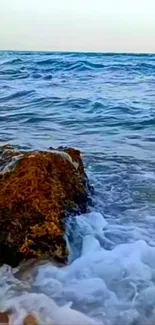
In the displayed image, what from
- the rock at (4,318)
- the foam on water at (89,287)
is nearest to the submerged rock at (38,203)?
the foam on water at (89,287)

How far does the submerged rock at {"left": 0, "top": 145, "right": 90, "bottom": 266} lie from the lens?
286 centimetres

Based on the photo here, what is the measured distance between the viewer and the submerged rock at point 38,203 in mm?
2855

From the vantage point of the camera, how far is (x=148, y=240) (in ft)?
10.6

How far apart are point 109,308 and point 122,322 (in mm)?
142

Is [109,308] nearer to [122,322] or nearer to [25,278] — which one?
[122,322]

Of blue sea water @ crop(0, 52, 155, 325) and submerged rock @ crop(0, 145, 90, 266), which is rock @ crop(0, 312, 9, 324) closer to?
blue sea water @ crop(0, 52, 155, 325)

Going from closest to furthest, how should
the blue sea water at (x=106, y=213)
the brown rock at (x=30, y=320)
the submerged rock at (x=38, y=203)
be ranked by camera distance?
the brown rock at (x=30, y=320), the blue sea water at (x=106, y=213), the submerged rock at (x=38, y=203)

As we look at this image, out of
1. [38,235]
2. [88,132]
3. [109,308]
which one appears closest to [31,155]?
[38,235]

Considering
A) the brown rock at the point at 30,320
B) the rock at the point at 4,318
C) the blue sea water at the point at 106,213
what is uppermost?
the brown rock at the point at 30,320

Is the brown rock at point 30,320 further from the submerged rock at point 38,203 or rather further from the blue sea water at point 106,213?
the submerged rock at point 38,203

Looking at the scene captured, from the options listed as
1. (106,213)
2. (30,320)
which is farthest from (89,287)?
(106,213)

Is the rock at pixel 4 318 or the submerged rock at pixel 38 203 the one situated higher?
the submerged rock at pixel 38 203

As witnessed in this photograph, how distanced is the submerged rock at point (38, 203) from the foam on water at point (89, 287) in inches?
4.7

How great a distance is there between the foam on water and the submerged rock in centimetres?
12
